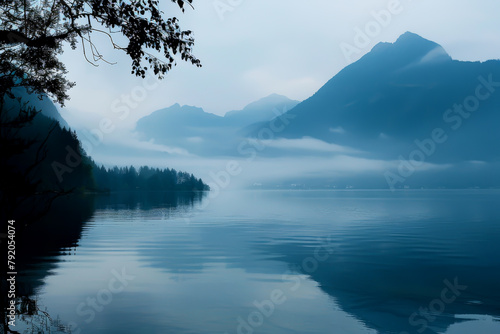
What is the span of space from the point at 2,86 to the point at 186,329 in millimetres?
10045

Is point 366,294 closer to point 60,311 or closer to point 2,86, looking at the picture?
point 60,311

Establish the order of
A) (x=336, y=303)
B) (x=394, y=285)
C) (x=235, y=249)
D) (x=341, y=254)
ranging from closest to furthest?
(x=336, y=303), (x=394, y=285), (x=341, y=254), (x=235, y=249)

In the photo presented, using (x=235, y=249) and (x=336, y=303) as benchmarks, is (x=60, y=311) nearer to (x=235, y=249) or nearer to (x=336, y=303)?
(x=336, y=303)

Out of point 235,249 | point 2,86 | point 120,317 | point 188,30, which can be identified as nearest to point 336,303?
point 120,317

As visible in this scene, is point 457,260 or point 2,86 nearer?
point 2,86

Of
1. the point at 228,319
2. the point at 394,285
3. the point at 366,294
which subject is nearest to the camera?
the point at 228,319

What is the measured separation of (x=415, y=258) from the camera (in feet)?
103

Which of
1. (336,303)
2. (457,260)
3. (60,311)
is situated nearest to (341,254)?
(457,260)

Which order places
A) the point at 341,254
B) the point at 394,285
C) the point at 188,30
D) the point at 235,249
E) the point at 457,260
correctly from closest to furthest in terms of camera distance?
the point at 188,30, the point at 394,285, the point at 457,260, the point at 341,254, the point at 235,249

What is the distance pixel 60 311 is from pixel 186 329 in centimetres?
486

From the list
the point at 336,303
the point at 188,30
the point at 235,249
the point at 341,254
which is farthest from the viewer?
the point at 235,249

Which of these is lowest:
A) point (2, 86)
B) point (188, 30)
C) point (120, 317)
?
point (120, 317)

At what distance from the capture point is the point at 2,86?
16.0 meters

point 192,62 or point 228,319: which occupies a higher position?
point 192,62
